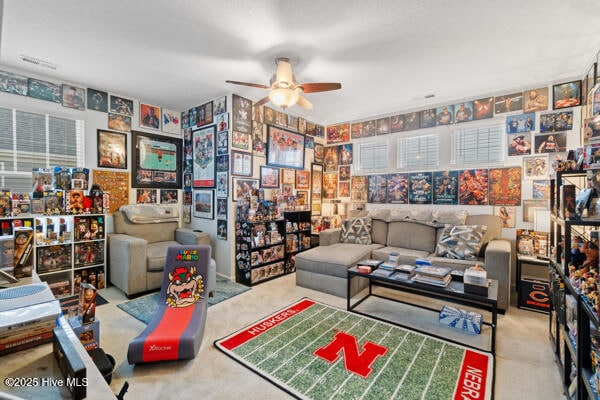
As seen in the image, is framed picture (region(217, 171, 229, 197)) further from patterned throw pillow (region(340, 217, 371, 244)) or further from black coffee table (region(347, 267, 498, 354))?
black coffee table (region(347, 267, 498, 354))

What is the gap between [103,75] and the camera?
128 inches

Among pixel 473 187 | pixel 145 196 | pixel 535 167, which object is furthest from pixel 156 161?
pixel 535 167

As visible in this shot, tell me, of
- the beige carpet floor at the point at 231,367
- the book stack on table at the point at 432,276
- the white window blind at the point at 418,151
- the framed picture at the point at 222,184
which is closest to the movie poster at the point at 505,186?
the white window blind at the point at 418,151

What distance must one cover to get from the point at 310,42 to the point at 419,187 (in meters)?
2.97

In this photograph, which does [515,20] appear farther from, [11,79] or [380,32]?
[11,79]

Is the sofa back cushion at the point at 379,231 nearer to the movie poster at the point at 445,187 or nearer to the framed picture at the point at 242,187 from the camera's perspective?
the movie poster at the point at 445,187

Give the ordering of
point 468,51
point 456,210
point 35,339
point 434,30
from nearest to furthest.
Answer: point 35,339 → point 434,30 → point 468,51 → point 456,210

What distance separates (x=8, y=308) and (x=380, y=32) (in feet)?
10.0

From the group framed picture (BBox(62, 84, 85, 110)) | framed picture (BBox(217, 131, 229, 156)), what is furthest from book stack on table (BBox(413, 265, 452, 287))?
framed picture (BBox(62, 84, 85, 110))

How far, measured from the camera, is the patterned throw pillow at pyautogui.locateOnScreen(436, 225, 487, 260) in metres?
3.26

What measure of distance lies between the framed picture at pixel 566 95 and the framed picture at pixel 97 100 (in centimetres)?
612

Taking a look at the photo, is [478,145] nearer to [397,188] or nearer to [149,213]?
[397,188]

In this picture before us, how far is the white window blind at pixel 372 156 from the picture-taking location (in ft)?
15.8

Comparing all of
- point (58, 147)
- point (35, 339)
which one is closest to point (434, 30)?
point (35, 339)
